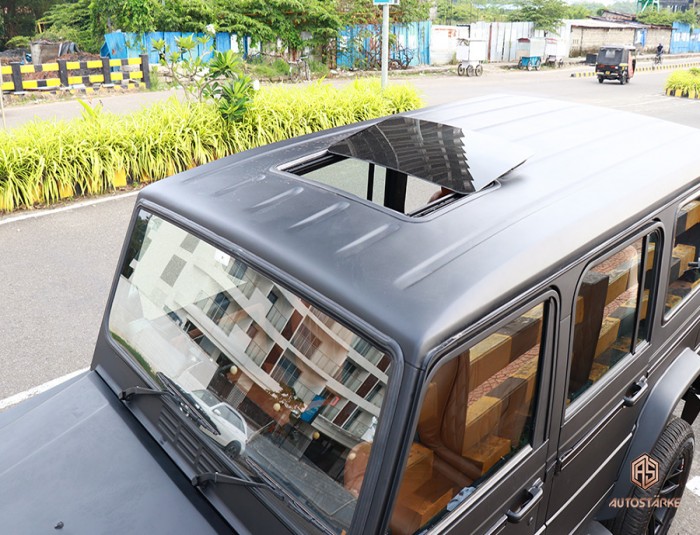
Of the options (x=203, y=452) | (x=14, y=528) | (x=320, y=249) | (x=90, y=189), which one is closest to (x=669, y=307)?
(x=320, y=249)

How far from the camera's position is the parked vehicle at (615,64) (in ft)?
90.5

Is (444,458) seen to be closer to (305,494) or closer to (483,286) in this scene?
(305,494)

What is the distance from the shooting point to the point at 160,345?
238cm

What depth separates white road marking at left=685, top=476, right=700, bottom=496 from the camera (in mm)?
3627

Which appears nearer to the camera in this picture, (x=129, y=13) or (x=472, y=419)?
(x=472, y=419)

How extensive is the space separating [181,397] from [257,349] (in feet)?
1.16

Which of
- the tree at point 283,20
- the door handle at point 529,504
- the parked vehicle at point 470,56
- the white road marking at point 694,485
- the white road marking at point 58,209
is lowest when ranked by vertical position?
the white road marking at point 694,485

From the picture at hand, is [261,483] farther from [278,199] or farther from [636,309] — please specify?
[636,309]

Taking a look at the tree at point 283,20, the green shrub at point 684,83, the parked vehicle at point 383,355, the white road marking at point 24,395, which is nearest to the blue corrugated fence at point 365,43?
the tree at point 283,20

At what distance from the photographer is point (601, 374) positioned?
2.51 m

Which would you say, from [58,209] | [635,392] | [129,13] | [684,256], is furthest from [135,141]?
[129,13]

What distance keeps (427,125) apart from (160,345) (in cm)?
145

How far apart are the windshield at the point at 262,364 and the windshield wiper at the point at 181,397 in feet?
0.04

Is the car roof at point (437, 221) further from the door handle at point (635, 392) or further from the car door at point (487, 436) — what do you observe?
the door handle at point (635, 392)
